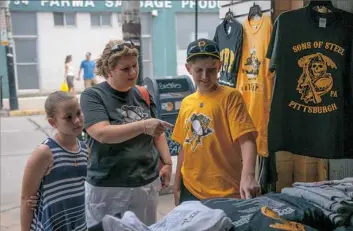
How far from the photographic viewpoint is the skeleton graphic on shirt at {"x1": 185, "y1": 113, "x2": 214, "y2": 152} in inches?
93.7

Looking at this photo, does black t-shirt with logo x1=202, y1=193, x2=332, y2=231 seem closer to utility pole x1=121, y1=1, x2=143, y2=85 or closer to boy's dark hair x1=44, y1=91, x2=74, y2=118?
boy's dark hair x1=44, y1=91, x2=74, y2=118

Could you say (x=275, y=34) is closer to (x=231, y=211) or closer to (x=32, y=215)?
(x=231, y=211)

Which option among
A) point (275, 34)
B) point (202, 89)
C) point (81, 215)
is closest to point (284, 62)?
point (275, 34)

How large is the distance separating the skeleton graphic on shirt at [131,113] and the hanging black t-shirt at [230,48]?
128 cm

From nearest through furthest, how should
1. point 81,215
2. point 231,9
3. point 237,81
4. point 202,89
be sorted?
point 81,215 < point 202,89 < point 237,81 < point 231,9

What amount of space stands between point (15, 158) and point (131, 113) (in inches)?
243

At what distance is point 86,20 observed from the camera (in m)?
17.0

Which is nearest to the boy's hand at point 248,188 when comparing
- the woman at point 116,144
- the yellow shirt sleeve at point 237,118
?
the yellow shirt sleeve at point 237,118

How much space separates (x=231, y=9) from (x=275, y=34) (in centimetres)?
137

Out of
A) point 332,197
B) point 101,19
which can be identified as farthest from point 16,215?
point 101,19

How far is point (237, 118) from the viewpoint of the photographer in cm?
232

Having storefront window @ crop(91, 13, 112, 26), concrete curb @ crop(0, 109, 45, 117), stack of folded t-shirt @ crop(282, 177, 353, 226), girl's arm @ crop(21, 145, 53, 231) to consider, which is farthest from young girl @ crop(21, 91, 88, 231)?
storefront window @ crop(91, 13, 112, 26)

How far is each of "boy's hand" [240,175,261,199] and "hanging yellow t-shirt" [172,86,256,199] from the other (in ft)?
0.65

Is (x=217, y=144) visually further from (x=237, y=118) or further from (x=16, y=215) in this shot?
(x=16, y=215)
